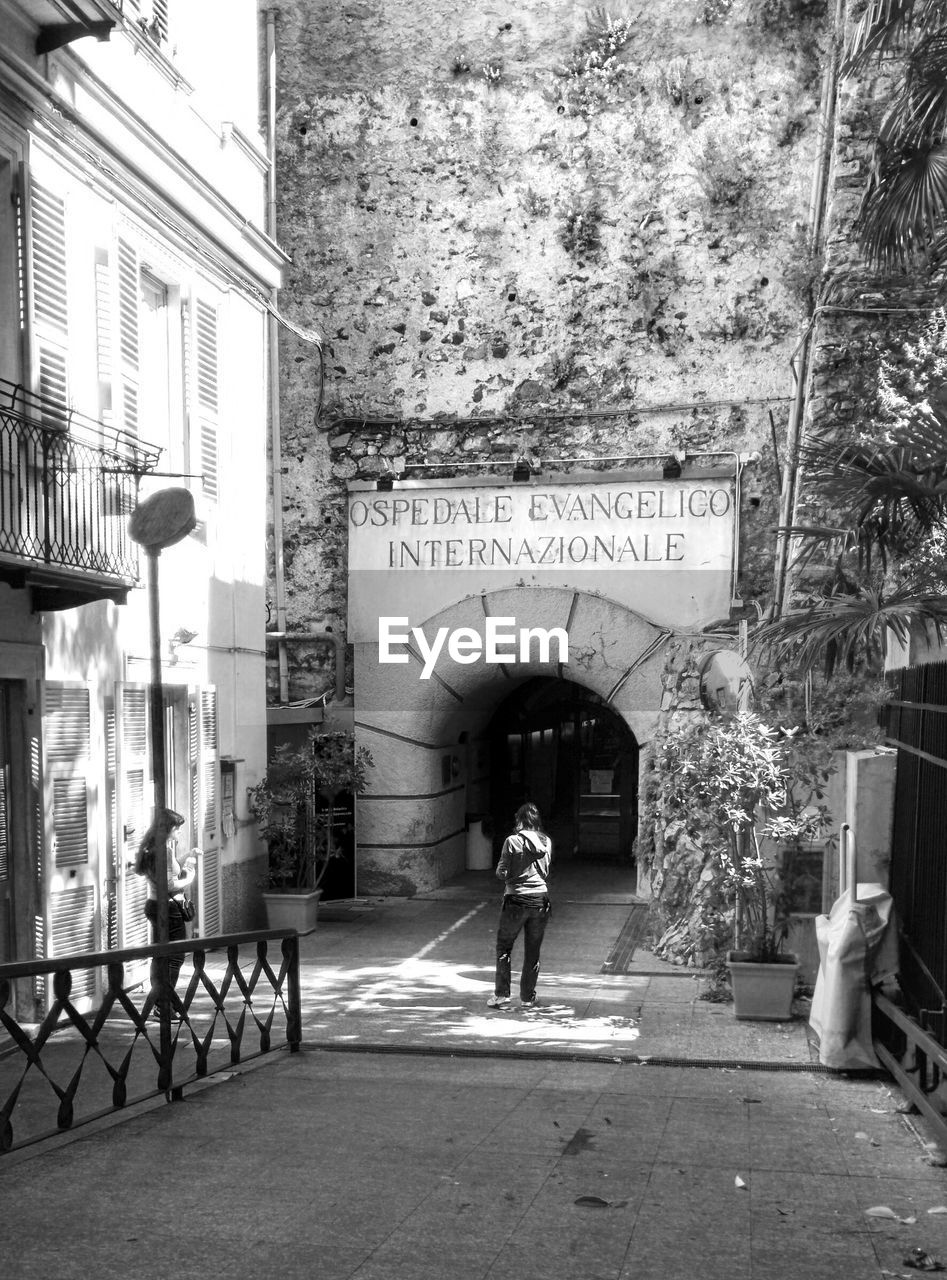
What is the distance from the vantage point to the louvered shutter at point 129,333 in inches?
419

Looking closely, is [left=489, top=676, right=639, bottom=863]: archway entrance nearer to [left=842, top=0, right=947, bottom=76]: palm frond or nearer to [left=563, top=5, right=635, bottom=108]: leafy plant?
[left=563, top=5, right=635, bottom=108]: leafy plant

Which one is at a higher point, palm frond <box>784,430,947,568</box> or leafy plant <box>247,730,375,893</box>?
palm frond <box>784,430,947,568</box>

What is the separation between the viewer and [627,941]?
1321 cm

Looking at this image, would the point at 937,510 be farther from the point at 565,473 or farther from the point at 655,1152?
the point at 565,473

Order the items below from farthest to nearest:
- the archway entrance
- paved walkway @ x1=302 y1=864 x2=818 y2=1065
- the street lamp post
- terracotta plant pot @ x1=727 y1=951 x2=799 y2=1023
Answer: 1. the archway entrance
2. terracotta plant pot @ x1=727 y1=951 x2=799 y2=1023
3. paved walkway @ x1=302 y1=864 x2=818 y2=1065
4. the street lamp post

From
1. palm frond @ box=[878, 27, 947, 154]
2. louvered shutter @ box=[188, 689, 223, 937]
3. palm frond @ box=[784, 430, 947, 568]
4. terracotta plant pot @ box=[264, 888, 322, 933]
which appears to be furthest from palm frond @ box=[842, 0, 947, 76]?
terracotta plant pot @ box=[264, 888, 322, 933]

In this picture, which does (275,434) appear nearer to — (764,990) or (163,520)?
(764,990)

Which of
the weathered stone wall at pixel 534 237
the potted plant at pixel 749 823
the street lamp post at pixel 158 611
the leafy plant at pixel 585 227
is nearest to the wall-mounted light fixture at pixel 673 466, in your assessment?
the weathered stone wall at pixel 534 237

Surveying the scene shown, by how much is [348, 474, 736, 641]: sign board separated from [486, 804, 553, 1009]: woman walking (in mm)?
5854

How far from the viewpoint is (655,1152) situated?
236 inches

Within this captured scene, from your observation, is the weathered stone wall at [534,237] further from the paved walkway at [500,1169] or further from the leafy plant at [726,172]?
the paved walkway at [500,1169]

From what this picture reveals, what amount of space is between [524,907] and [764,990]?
69.9 inches

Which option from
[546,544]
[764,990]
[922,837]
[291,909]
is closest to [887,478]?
[922,837]

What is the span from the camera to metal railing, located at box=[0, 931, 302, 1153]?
5.77 meters
